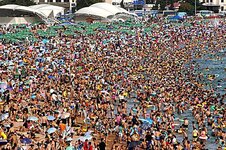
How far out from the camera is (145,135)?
→ 68.7 feet

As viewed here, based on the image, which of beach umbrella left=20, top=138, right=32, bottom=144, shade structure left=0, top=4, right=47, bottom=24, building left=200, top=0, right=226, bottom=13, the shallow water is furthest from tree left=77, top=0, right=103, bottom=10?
beach umbrella left=20, top=138, right=32, bottom=144

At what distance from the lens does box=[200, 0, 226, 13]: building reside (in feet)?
421

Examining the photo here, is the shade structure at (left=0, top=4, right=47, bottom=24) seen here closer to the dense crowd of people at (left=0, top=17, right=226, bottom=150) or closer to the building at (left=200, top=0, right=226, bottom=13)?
the dense crowd of people at (left=0, top=17, right=226, bottom=150)

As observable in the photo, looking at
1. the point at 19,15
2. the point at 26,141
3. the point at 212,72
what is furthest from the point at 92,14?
the point at 26,141

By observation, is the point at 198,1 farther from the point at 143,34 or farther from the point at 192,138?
the point at 192,138

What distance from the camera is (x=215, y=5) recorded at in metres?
128

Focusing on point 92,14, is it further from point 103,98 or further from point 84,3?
point 103,98

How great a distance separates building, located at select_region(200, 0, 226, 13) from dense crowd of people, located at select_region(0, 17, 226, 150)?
69081mm

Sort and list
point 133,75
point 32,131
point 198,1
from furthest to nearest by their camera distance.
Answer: point 198,1 < point 133,75 < point 32,131

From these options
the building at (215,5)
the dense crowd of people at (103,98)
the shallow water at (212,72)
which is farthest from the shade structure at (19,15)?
the building at (215,5)

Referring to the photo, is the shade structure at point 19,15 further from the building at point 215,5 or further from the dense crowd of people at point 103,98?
the building at point 215,5

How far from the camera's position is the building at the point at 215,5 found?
5054 inches

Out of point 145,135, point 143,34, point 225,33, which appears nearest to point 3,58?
point 145,135

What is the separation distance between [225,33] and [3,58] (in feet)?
159
